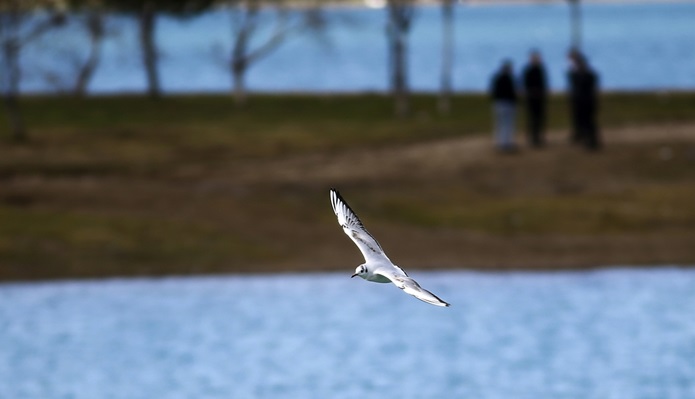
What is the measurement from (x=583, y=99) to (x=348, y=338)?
1270 centimetres

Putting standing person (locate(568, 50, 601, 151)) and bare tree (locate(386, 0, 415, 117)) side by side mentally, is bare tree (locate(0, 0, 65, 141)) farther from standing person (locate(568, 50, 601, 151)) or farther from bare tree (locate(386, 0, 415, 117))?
standing person (locate(568, 50, 601, 151))

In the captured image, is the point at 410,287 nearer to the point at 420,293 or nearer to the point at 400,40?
the point at 420,293

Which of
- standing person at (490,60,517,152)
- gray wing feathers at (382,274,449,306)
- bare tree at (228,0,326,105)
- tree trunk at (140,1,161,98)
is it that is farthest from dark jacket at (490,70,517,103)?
gray wing feathers at (382,274,449,306)

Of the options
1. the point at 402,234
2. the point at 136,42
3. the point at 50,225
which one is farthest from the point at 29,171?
the point at 136,42

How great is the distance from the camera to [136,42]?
291 ft

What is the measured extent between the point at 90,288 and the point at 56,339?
273 cm

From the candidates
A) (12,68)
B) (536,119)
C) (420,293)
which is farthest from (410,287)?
(12,68)

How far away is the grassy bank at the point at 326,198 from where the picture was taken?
3794cm

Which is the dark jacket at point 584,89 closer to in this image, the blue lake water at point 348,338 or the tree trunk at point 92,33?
the blue lake water at point 348,338

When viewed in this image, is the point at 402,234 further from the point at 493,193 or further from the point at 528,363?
the point at 528,363

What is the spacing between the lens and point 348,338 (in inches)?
1371

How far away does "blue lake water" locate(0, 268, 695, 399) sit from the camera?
3005cm

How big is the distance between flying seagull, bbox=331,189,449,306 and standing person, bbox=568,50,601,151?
29719 millimetres

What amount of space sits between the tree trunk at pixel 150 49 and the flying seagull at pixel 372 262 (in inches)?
2017
